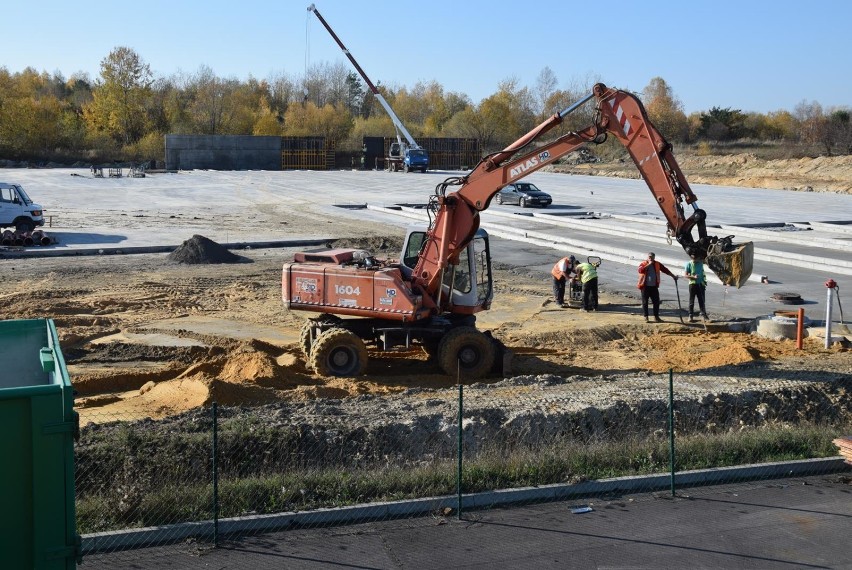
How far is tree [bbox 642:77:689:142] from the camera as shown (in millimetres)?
97500

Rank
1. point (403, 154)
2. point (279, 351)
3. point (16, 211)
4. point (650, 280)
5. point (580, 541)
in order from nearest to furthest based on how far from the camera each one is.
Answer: point (580, 541)
point (279, 351)
point (650, 280)
point (16, 211)
point (403, 154)

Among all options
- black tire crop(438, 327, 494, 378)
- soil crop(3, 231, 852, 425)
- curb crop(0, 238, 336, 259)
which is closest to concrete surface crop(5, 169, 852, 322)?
curb crop(0, 238, 336, 259)

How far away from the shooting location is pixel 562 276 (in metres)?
22.2

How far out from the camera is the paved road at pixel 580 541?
332 inches

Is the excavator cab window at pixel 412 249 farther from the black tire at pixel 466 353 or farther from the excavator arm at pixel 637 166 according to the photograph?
the black tire at pixel 466 353

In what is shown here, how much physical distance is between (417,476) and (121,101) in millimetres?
88378

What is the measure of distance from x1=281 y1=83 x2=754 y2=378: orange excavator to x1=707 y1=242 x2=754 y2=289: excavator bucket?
141 millimetres

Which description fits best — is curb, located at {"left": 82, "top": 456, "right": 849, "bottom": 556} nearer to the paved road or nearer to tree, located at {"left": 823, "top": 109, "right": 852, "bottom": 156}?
the paved road

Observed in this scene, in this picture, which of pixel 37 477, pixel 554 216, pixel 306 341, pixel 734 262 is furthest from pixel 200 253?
pixel 37 477

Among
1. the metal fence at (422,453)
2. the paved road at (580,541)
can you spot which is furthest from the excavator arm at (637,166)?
the paved road at (580,541)

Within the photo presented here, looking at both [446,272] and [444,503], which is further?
[446,272]

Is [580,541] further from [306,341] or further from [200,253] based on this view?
[200,253]

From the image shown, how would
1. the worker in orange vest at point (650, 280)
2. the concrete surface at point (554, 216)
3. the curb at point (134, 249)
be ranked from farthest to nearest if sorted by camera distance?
the curb at point (134, 249) < the concrete surface at point (554, 216) < the worker in orange vest at point (650, 280)

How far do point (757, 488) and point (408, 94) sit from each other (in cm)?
13683
